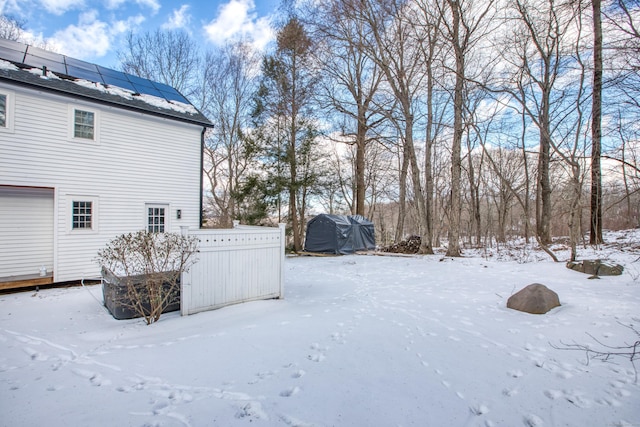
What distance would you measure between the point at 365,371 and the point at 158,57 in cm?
1931

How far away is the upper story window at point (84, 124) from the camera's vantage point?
7284 mm

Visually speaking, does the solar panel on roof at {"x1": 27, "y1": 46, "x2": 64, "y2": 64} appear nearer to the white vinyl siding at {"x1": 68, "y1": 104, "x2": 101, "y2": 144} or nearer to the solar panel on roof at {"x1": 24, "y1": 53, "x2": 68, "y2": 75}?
the solar panel on roof at {"x1": 24, "y1": 53, "x2": 68, "y2": 75}

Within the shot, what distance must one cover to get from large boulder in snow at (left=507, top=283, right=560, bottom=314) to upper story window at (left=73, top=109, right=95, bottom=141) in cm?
979

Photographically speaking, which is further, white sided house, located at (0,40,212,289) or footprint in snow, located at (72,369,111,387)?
white sided house, located at (0,40,212,289)

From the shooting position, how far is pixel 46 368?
2.51m

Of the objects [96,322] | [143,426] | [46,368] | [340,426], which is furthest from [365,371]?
[96,322]

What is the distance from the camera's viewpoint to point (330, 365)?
8.18 feet

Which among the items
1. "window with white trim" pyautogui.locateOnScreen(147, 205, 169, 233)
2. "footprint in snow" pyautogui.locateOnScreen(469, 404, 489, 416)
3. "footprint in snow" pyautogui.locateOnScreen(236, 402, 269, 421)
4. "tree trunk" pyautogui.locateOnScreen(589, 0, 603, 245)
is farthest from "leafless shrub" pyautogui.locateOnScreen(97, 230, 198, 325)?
"tree trunk" pyautogui.locateOnScreen(589, 0, 603, 245)

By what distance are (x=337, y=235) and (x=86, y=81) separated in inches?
366

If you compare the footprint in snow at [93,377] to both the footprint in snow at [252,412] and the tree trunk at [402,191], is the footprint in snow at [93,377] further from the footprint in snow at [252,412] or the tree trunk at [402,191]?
the tree trunk at [402,191]

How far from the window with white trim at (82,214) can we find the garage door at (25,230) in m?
0.74

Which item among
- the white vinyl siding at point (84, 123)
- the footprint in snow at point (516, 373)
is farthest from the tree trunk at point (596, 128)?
the white vinyl siding at point (84, 123)

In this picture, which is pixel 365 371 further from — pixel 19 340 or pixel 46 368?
pixel 19 340

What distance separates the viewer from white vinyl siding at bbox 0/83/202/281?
6672 millimetres
